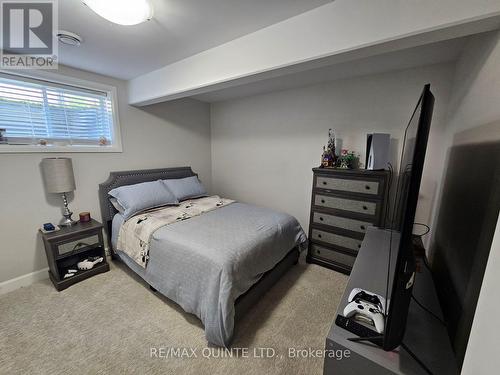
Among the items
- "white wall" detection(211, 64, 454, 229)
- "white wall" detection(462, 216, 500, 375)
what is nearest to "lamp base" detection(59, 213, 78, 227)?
"white wall" detection(211, 64, 454, 229)

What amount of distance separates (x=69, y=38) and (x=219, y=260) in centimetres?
208

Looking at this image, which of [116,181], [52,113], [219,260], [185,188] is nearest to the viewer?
[219,260]

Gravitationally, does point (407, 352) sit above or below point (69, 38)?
below

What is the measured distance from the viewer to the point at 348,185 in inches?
87.2

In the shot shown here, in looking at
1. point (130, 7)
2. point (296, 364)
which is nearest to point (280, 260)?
point (296, 364)

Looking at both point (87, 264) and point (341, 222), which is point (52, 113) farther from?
point (341, 222)

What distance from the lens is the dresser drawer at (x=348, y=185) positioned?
209 cm

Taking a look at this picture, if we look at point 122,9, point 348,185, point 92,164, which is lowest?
point 348,185

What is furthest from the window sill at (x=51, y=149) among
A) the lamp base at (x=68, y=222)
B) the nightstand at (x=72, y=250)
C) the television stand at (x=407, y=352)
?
the television stand at (x=407, y=352)

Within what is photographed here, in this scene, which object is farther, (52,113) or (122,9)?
(52,113)

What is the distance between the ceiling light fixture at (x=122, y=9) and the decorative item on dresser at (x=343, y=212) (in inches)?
79.7

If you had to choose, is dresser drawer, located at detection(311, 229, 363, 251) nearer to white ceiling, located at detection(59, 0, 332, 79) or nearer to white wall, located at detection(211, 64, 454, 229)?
white wall, located at detection(211, 64, 454, 229)

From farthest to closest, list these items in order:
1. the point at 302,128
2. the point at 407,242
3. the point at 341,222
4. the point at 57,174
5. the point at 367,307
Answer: the point at 302,128 < the point at 341,222 < the point at 57,174 < the point at 367,307 < the point at 407,242

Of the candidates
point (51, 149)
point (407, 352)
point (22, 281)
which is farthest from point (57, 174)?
point (407, 352)
